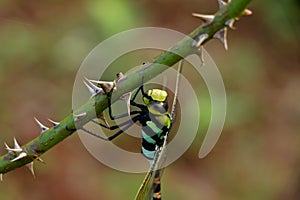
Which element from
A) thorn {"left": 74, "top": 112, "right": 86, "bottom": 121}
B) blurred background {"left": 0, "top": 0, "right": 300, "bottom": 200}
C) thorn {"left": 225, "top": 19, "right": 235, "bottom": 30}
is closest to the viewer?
thorn {"left": 225, "top": 19, "right": 235, "bottom": 30}

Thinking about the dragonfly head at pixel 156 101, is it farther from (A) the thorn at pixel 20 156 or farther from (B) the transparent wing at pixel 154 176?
(A) the thorn at pixel 20 156

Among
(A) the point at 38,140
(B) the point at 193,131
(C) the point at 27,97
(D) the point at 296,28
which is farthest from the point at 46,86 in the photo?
(A) the point at 38,140

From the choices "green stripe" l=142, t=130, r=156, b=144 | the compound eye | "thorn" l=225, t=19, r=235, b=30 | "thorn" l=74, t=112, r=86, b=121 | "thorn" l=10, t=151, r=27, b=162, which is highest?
the compound eye

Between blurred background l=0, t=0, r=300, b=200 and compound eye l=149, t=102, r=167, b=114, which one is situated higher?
Answer: blurred background l=0, t=0, r=300, b=200

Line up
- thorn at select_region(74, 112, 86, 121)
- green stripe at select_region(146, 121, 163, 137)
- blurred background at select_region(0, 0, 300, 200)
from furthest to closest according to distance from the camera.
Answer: blurred background at select_region(0, 0, 300, 200) < green stripe at select_region(146, 121, 163, 137) < thorn at select_region(74, 112, 86, 121)

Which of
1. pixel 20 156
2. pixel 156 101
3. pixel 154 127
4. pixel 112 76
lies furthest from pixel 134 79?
pixel 112 76

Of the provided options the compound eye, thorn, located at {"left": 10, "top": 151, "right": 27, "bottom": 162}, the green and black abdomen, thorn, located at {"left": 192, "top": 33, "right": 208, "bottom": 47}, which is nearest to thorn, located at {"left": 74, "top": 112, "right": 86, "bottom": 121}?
thorn, located at {"left": 10, "top": 151, "right": 27, "bottom": 162}

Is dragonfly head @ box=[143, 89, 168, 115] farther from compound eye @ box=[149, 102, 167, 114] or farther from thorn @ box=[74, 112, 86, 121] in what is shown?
thorn @ box=[74, 112, 86, 121]

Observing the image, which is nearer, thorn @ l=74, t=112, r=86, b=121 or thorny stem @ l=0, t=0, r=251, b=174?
thorny stem @ l=0, t=0, r=251, b=174
